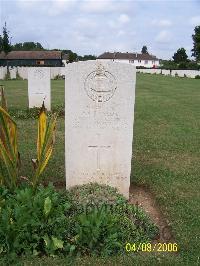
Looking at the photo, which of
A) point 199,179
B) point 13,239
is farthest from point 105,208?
point 199,179

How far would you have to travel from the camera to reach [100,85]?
4594 mm

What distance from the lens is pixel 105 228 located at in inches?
152

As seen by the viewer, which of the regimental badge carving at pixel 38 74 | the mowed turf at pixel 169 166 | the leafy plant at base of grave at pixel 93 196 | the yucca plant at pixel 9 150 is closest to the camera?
the mowed turf at pixel 169 166

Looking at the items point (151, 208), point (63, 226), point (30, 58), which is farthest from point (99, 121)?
point (30, 58)

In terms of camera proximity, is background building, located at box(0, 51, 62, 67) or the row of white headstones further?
background building, located at box(0, 51, 62, 67)

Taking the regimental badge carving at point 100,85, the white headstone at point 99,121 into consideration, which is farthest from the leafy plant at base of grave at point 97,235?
the regimental badge carving at point 100,85

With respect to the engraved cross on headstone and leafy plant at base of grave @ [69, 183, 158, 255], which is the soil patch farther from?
the engraved cross on headstone

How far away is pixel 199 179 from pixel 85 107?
7.64 feet

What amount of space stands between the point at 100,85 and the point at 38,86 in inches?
357

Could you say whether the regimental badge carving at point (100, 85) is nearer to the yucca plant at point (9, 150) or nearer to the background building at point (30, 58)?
the yucca plant at point (9, 150)

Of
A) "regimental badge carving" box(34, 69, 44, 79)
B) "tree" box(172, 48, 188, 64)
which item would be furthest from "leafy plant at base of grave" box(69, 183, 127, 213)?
"tree" box(172, 48, 188, 64)
